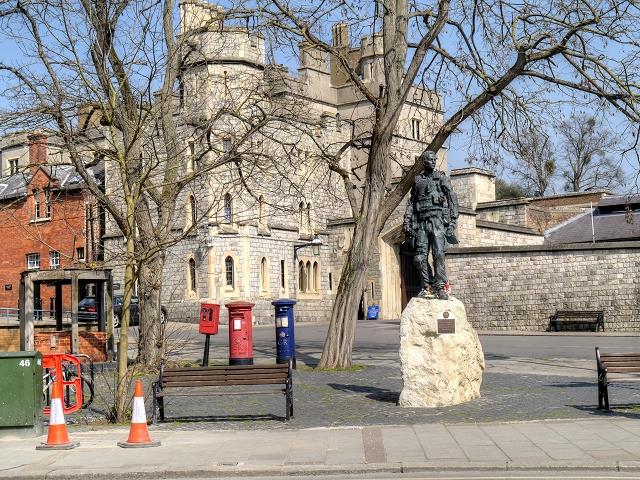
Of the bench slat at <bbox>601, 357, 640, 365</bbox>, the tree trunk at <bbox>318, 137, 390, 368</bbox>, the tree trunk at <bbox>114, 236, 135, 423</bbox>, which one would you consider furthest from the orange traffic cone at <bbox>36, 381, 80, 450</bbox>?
the tree trunk at <bbox>318, 137, 390, 368</bbox>

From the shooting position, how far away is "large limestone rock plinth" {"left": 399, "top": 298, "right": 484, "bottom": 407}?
1424cm

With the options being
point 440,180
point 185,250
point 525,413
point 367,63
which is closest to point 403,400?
point 525,413

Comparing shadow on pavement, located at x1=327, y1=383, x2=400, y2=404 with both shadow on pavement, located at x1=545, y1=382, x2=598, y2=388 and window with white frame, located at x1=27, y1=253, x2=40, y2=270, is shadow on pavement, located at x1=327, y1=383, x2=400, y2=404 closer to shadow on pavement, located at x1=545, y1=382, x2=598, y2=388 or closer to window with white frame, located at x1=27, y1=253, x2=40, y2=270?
shadow on pavement, located at x1=545, y1=382, x2=598, y2=388

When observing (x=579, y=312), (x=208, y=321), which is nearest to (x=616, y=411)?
(x=208, y=321)

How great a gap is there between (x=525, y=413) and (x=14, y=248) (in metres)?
44.2

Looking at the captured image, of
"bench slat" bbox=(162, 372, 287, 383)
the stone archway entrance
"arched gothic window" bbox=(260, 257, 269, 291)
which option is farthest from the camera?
the stone archway entrance

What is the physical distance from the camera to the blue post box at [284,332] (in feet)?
67.7

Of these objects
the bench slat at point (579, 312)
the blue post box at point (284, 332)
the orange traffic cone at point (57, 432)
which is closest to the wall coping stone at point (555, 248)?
the bench slat at point (579, 312)

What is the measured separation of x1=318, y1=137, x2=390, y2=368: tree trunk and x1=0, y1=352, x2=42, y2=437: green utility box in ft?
28.3

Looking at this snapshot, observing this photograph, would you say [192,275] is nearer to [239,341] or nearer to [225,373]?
[239,341]

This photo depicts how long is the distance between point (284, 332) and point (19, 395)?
29.7 ft

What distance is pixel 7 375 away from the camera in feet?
40.1

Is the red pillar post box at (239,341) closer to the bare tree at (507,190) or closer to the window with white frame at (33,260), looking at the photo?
the window with white frame at (33,260)

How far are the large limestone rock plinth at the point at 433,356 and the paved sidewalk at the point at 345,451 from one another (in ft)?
6.06
